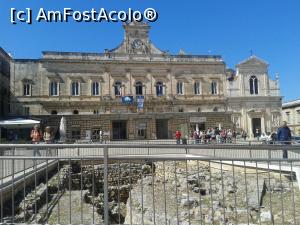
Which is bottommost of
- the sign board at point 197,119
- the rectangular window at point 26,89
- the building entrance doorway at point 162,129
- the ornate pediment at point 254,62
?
the building entrance doorway at point 162,129

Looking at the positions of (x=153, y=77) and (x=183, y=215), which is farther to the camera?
(x=153, y=77)

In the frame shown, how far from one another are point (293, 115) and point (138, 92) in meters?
27.0

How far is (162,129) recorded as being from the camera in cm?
4981

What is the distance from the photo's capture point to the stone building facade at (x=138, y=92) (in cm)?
4669

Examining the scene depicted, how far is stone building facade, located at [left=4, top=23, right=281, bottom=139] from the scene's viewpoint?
46.7 meters

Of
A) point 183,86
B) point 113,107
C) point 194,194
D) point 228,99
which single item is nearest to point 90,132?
point 113,107

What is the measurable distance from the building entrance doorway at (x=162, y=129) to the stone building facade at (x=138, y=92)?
14cm

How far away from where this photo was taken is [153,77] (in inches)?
1980

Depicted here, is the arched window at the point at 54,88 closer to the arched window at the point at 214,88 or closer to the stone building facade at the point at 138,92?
the stone building facade at the point at 138,92

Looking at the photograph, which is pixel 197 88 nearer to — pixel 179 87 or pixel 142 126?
pixel 179 87

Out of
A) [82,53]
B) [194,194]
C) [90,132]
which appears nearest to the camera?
[194,194]

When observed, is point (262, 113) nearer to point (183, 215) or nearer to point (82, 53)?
point (82, 53)

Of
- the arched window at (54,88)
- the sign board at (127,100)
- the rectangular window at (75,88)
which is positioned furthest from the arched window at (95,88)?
the arched window at (54,88)

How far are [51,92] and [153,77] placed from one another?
14205 mm
